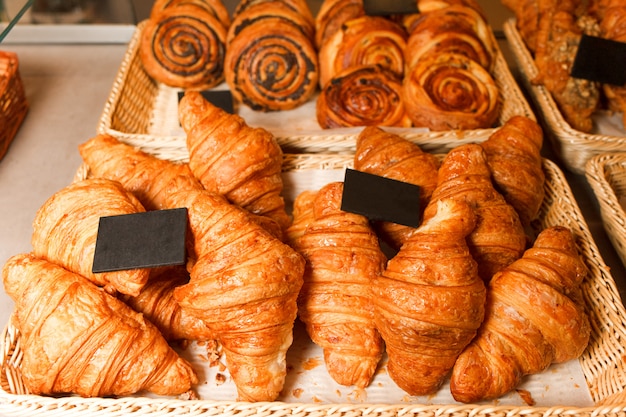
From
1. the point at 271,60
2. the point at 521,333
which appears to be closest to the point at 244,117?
the point at 271,60

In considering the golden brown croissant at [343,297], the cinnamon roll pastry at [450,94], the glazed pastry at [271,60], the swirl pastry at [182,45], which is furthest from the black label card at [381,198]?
the swirl pastry at [182,45]

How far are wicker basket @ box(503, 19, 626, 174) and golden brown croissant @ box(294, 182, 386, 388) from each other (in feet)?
3.86

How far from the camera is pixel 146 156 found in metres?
2.10

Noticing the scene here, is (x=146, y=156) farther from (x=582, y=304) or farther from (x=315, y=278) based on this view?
(x=582, y=304)

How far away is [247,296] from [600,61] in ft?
6.43

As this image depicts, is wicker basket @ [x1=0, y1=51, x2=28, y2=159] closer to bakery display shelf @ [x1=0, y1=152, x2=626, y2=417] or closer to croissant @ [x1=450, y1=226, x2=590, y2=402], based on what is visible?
bakery display shelf @ [x1=0, y1=152, x2=626, y2=417]

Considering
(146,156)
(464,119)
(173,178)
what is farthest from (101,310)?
(464,119)

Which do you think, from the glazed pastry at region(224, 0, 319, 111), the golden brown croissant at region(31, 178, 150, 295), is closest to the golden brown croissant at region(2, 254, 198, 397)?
the golden brown croissant at region(31, 178, 150, 295)

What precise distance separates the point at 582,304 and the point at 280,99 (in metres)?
1.69

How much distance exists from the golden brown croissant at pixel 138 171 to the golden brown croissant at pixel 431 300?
0.78 m

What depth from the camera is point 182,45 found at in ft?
9.31

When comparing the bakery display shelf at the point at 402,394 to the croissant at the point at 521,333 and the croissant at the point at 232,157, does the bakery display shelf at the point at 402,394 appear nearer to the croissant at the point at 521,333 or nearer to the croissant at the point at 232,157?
the croissant at the point at 521,333

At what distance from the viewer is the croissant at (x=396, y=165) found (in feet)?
6.23

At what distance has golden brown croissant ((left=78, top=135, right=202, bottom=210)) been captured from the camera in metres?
1.93
